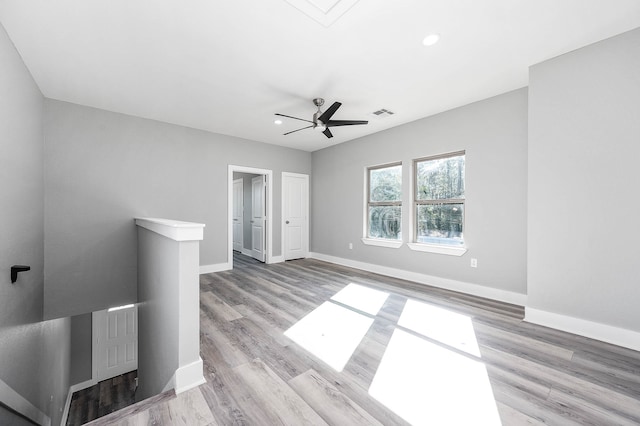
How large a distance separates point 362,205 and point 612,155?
3.40 m

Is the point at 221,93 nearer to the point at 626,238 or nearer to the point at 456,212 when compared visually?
the point at 456,212

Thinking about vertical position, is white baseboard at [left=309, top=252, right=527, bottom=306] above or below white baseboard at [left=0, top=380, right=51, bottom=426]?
above

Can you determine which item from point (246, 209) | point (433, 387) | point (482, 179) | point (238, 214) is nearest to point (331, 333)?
point (433, 387)

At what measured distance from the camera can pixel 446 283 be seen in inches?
150

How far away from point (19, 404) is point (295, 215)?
4.72m

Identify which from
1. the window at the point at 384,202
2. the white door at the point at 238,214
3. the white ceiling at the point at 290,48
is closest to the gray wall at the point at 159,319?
the white ceiling at the point at 290,48

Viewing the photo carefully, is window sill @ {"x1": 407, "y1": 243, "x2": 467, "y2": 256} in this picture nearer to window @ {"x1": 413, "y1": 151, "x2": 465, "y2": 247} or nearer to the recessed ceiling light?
window @ {"x1": 413, "y1": 151, "x2": 465, "y2": 247}

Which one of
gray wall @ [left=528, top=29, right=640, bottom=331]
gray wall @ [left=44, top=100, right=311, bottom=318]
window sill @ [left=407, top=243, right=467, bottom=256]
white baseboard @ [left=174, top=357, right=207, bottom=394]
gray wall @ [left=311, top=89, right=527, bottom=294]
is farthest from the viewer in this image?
window sill @ [left=407, top=243, right=467, bottom=256]

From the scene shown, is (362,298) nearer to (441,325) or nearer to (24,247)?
(441,325)

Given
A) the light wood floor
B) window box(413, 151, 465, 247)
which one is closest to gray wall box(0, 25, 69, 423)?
the light wood floor

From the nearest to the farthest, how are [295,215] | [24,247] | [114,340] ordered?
[24,247], [114,340], [295,215]

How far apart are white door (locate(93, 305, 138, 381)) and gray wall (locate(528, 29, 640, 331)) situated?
5.70 metres

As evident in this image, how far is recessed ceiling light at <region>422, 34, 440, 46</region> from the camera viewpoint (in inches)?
88.6

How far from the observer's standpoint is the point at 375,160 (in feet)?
16.1
